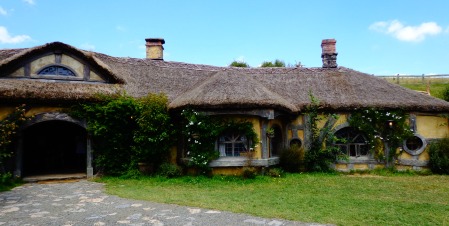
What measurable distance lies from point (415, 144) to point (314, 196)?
24.3ft

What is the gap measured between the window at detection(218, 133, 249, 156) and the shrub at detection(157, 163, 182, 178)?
157 centimetres

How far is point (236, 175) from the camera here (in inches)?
433

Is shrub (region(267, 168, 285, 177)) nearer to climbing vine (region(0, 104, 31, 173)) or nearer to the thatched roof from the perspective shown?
the thatched roof

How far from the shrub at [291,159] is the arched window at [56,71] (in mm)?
8188

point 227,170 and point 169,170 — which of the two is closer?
point 169,170

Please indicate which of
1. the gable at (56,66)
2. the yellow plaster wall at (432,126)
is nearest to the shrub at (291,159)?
the yellow plaster wall at (432,126)

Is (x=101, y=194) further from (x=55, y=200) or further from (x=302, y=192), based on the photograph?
(x=302, y=192)

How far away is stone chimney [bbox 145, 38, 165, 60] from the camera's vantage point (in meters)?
16.2

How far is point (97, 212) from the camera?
259 inches

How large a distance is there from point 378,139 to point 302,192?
19.6 ft

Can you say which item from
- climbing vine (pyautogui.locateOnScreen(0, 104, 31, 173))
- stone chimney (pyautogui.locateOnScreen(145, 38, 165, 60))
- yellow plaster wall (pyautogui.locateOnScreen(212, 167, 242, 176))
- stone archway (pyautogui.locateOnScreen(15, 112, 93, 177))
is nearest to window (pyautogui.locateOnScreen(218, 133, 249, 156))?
yellow plaster wall (pyautogui.locateOnScreen(212, 167, 242, 176))

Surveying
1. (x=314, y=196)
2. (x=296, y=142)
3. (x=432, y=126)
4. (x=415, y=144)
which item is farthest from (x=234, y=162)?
(x=432, y=126)

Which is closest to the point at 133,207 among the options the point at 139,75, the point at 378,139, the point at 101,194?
the point at 101,194

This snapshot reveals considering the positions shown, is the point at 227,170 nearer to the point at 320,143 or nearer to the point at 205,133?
the point at 205,133
